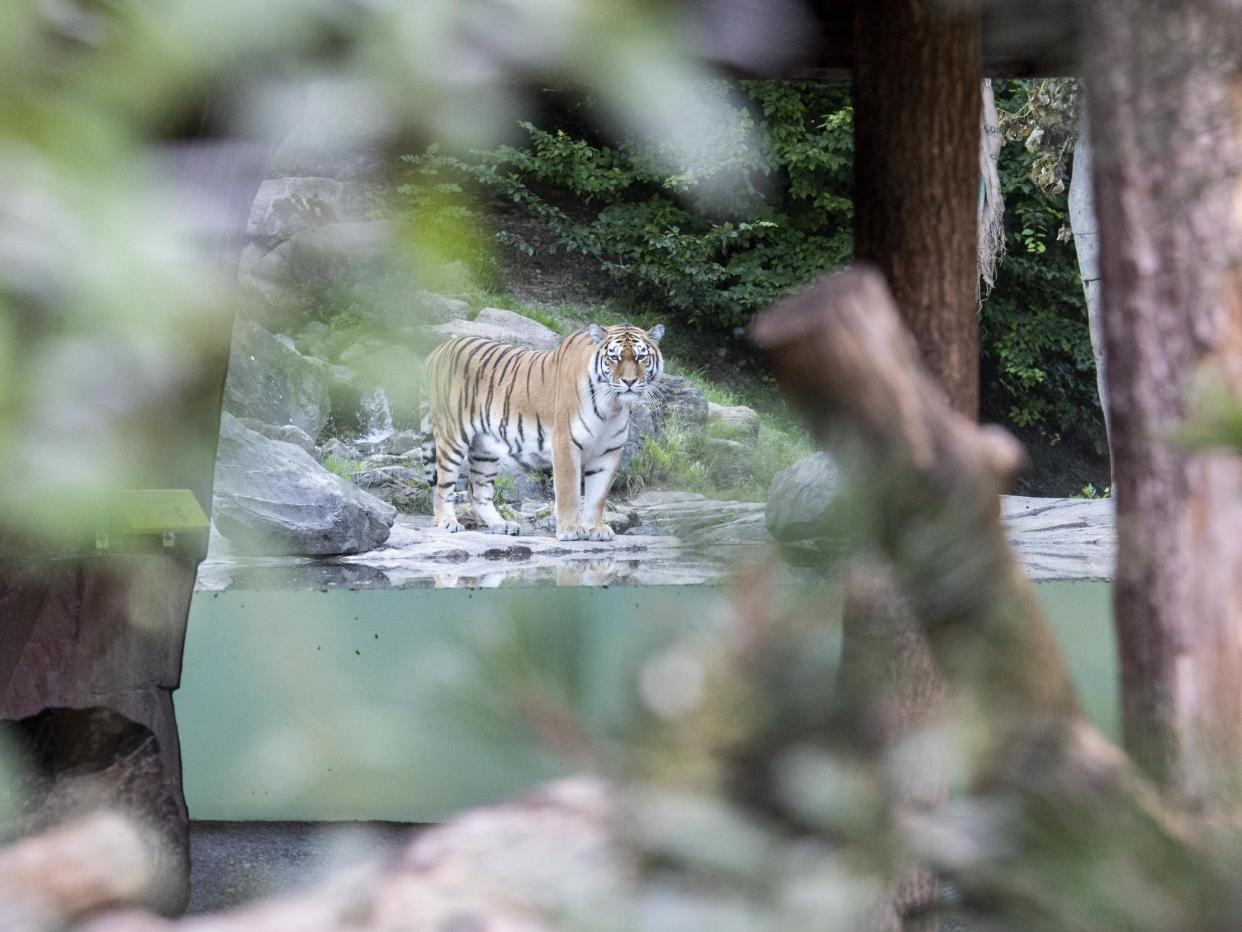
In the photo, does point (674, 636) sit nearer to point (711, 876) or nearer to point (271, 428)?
point (711, 876)

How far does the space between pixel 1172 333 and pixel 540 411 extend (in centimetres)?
471

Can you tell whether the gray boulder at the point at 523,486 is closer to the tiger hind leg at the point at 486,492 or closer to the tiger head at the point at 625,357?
the tiger hind leg at the point at 486,492

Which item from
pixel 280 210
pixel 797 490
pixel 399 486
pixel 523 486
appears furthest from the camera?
pixel 523 486

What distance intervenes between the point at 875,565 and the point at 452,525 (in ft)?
13.4

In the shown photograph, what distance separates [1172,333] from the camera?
0.83 m

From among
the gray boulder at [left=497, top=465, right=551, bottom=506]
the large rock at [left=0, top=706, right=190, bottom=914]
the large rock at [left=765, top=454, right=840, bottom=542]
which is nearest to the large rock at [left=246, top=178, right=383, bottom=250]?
the gray boulder at [left=497, top=465, right=551, bottom=506]

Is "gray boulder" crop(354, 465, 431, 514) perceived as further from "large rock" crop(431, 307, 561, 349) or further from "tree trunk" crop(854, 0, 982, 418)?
"tree trunk" crop(854, 0, 982, 418)

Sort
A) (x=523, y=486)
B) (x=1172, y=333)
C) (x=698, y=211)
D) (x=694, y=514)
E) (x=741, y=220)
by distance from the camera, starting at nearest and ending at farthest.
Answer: (x=1172, y=333) < (x=694, y=514) < (x=523, y=486) < (x=698, y=211) < (x=741, y=220)

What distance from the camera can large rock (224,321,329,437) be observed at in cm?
451

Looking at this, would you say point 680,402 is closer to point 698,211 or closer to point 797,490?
point 698,211

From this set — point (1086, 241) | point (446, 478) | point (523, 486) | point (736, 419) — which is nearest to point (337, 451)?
point (446, 478)

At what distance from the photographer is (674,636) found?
24.4 inches

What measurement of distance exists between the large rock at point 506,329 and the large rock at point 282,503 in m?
0.75

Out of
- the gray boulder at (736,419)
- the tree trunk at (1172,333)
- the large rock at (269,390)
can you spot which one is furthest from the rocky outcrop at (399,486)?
the tree trunk at (1172,333)
